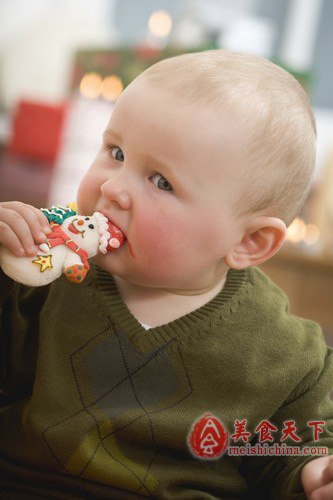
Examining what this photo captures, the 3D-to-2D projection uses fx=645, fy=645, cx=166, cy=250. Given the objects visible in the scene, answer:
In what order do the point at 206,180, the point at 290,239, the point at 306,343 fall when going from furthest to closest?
the point at 290,239 < the point at 306,343 < the point at 206,180

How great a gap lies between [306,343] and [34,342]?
0.38 meters

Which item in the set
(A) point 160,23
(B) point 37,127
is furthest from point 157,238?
(A) point 160,23

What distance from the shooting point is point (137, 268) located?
806mm

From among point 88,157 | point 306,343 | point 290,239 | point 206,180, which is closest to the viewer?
point 206,180

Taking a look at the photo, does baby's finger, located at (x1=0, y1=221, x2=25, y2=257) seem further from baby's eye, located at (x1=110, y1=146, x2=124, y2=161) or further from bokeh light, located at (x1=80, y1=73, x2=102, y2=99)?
bokeh light, located at (x1=80, y1=73, x2=102, y2=99)

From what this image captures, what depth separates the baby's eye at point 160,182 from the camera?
79 cm

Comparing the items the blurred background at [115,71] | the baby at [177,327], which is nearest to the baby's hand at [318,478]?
the baby at [177,327]

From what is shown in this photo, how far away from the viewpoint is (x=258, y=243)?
0.88 metres

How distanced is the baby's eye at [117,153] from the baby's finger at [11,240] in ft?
0.61

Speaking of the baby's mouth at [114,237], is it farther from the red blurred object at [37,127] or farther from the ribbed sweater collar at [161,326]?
the red blurred object at [37,127]

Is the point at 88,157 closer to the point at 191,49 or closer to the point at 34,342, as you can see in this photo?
the point at 191,49

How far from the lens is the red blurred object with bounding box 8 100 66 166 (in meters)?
3.60

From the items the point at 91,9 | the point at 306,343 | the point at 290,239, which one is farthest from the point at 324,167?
the point at 306,343

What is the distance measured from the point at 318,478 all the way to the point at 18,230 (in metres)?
0.47
